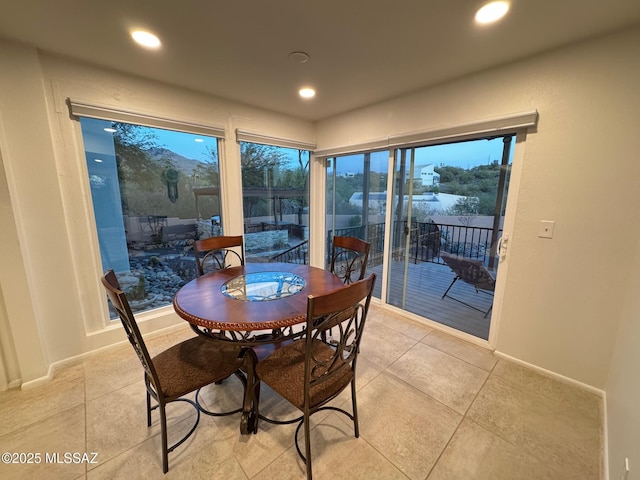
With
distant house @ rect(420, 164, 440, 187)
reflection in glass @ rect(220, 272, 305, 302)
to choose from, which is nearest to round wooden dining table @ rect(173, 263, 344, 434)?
reflection in glass @ rect(220, 272, 305, 302)

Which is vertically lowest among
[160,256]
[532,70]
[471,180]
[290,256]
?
[290,256]

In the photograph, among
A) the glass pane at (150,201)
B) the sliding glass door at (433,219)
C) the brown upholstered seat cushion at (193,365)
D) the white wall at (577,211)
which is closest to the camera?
the brown upholstered seat cushion at (193,365)

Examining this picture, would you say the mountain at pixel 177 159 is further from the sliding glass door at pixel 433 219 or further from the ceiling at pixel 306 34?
the sliding glass door at pixel 433 219

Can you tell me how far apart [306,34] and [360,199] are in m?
2.12

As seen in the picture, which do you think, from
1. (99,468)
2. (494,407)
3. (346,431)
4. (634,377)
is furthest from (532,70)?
(99,468)

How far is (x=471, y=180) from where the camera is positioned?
2.46 m

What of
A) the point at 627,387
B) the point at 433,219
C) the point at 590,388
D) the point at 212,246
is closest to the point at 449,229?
the point at 433,219

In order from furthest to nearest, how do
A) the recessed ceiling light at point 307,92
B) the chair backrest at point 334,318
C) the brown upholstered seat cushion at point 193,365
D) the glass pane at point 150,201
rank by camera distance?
the recessed ceiling light at point 307,92 < the glass pane at point 150,201 < the brown upholstered seat cushion at point 193,365 < the chair backrest at point 334,318

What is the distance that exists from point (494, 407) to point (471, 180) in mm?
1856

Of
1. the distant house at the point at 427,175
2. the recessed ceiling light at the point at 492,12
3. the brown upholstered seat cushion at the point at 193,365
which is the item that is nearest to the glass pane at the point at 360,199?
the distant house at the point at 427,175

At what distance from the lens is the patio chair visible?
254 cm

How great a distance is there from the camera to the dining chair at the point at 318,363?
114 cm

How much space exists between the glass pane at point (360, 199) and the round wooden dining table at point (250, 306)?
1.45 metres

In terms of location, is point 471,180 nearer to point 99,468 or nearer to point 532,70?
point 532,70
